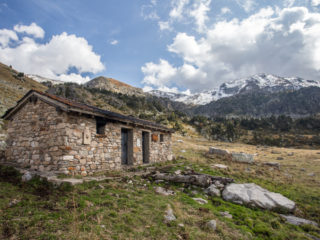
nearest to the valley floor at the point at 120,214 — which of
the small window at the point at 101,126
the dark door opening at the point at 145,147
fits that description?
the small window at the point at 101,126

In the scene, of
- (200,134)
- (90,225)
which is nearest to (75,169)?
(90,225)

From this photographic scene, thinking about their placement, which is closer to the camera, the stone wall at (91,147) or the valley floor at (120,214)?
the valley floor at (120,214)

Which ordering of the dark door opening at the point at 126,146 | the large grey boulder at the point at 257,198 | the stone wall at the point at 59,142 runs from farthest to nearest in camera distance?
the dark door opening at the point at 126,146 < the stone wall at the point at 59,142 < the large grey boulder at the point at 257,198

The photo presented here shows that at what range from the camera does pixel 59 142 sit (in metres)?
8.81

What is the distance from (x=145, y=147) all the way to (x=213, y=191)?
24.8ft

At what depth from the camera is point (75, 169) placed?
29.5 feet

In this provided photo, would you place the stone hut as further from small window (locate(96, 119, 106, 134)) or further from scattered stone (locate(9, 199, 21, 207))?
scattered stone (locate(9, 199, 21, 207))

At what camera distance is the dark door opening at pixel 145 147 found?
15.3 m

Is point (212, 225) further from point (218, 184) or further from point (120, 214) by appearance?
point (218, 184)

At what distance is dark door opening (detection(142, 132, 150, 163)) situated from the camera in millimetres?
15257

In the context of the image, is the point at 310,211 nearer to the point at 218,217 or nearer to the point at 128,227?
the point at 218,217

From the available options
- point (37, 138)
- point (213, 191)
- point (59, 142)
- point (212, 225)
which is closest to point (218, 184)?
point (213, 191)

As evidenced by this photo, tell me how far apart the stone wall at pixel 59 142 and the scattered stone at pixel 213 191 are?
5.66 m

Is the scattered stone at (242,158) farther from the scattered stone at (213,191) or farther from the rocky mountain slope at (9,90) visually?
the rocky mountain slope at (9,90)
